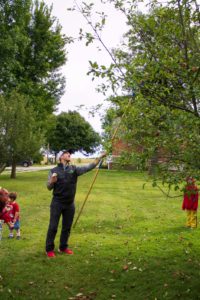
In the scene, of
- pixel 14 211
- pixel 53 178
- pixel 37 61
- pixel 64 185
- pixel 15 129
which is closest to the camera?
pixel 53 178

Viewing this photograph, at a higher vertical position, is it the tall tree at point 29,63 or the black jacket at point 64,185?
the tall tree at point 29,63

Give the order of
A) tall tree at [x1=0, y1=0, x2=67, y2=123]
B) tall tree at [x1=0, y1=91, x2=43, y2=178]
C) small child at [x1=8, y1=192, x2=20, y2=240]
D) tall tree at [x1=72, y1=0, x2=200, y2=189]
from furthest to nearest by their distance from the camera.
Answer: tall tree at [x1=0, y1=0, x2=67, y2=123], tall tree at [x1=0, y1=91, x2=43, y2=178], small child at [x1=8, y1=192, x2=20, y2=240], tall tree at [x1=72, y1=0, x2=200, y2=189]

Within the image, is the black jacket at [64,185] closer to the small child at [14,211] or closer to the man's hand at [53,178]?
the man's hand at [53,178]

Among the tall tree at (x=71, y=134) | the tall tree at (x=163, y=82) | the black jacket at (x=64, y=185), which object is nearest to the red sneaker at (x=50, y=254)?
the black jacket at (x=64, y=185)

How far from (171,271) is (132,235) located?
317 cm

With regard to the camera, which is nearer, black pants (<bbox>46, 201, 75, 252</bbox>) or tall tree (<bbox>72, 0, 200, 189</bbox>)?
tall tree (<bbox>72, 0, 200, 189</bbox>)

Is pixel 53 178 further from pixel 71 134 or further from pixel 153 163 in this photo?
pixel 71 134

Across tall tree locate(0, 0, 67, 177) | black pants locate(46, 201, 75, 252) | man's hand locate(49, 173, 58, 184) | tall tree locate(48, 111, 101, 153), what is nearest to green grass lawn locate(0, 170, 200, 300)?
black pants locate(46, 201, 75, 252)

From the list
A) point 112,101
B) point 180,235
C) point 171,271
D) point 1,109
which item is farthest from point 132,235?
point 1,109

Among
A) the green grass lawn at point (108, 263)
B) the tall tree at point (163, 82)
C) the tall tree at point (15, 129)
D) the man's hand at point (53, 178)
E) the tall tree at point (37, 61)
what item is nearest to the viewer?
the tall tree at point (163, 82)

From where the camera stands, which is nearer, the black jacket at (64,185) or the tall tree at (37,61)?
the black jacket at (64,185)

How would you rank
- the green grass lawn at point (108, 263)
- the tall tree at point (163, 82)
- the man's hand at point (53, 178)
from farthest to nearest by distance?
1. the man's hand at point (53, 178)
2. the green grass lawn at point (108, 263)
3. the tall tree at point (163, 82)

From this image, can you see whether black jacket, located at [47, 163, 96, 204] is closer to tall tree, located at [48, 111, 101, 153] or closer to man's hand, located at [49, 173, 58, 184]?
man's hand, located at [49, 173, 58, 184]

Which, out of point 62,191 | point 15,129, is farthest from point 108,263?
point 15,129
